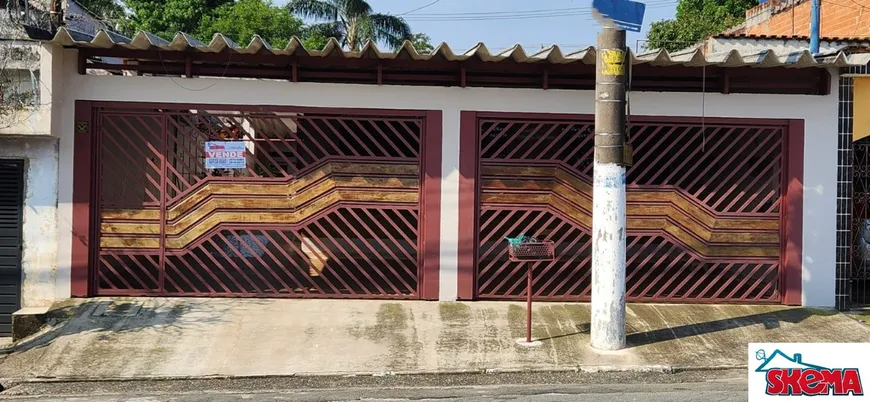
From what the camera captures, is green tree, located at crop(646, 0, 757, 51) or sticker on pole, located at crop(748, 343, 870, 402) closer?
sticker on pole, located at crop(748, 343, 870, 402)

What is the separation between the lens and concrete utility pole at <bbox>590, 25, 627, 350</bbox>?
20.5ft

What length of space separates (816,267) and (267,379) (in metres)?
6.18

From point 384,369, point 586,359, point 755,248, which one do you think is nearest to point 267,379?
point 384,369

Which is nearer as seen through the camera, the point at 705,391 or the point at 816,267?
the point at 705,391

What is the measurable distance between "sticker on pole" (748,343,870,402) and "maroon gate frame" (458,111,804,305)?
14.6 ft

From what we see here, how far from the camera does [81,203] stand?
7.53m

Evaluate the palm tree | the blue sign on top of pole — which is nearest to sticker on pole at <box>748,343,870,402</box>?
the blue sign on top of pole

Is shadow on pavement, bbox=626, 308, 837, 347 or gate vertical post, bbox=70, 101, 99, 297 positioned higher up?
gate vertical post, bbox=70, 101, 99, 297

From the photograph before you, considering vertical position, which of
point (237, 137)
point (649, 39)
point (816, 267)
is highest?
point (649, 39)

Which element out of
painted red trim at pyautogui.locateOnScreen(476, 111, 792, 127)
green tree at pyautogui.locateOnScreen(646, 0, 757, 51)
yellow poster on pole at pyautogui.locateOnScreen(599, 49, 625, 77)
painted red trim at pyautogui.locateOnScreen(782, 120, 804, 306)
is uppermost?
green tree at pyautogui.locateOnScreen(646, 0, 757, 51)

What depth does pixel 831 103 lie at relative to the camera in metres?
7.86

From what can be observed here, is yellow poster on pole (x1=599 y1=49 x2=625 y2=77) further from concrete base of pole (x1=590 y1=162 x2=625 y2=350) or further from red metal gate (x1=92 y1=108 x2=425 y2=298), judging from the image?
red metal gate (x1=92 y1=108 x2=425 y2=298)

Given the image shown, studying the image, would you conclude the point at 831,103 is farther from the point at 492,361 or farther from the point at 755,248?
the point at 492,361

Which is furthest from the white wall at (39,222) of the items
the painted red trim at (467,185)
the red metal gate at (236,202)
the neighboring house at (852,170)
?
the neighboring house at (852,170)
